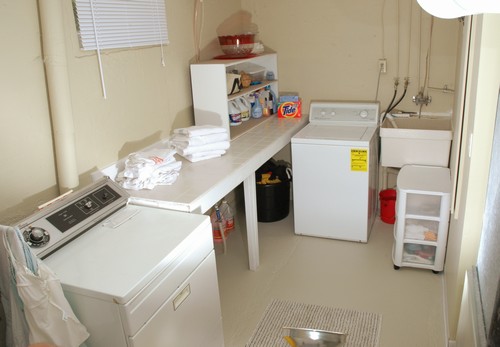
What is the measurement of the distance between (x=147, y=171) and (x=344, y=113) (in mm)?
1799

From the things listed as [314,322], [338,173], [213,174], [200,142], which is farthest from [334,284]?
[200,142]

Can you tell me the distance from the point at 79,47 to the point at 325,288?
6.26 ft

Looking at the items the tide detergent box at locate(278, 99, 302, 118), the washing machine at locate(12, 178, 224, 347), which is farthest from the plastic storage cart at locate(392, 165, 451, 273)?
the washing machine at locate(12, 178, 224, 347)

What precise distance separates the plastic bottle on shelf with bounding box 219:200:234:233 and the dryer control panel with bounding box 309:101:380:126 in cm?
94

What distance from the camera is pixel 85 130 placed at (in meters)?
2.12

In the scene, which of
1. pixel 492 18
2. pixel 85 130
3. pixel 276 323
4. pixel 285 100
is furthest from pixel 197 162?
pixel 492 18

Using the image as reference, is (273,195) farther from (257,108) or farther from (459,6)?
(459,6)

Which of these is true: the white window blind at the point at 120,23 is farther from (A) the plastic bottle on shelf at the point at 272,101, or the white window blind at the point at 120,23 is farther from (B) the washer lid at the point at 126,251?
(A) the plastic bottle on shelf at the point at 272,101

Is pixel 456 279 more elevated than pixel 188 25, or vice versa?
pixel 188 25

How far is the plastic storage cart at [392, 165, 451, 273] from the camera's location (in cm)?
263

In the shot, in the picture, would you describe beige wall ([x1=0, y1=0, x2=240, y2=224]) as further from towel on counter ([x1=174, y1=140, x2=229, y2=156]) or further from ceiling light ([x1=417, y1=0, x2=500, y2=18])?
ceiling light ([x1=417, y1=0, x2=500, y2=18])

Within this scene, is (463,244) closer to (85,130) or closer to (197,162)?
(197,162)

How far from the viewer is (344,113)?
11.0 ft

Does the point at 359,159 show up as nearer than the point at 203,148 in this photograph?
No
